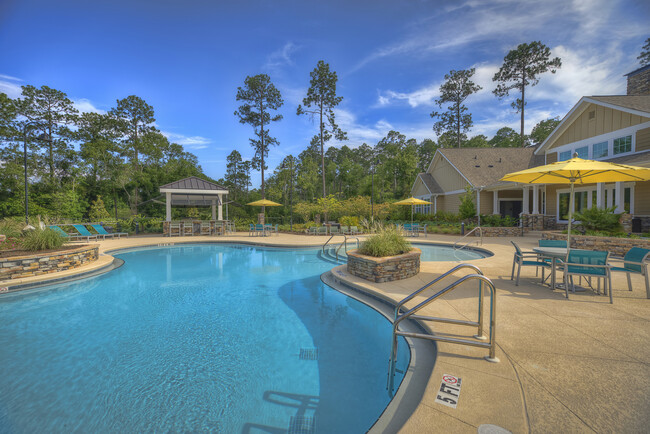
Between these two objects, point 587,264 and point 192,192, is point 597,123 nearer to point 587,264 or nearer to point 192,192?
point 587,264

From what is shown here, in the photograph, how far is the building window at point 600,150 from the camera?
40.1ft

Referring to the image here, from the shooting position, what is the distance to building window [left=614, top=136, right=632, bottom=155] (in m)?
11.2

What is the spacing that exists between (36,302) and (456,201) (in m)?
22.2

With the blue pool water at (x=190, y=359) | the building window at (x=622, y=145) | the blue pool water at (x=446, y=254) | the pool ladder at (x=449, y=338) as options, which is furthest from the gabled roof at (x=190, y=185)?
the building window at (x=622, y=145)

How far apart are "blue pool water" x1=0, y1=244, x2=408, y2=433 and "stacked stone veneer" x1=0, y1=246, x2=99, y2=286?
3.31ft

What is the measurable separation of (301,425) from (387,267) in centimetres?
383

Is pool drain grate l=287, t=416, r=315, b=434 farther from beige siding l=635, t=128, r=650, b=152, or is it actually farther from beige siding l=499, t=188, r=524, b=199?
beige siding l=499, t=188, r=524, b=199

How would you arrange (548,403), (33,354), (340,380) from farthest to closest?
(33,354) < (340,380) < (548,403)

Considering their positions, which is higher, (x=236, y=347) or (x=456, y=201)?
(x=456, y=201)

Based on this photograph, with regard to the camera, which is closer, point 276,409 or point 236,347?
point 276,409

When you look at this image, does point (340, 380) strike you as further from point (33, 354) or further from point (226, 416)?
point (33, 354)

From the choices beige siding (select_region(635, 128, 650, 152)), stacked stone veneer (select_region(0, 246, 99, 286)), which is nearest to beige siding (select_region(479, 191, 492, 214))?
beige siding (select_region(635, 128, 650, 152))

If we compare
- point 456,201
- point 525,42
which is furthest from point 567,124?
point 525,42

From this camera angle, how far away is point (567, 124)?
1398 centimetres
